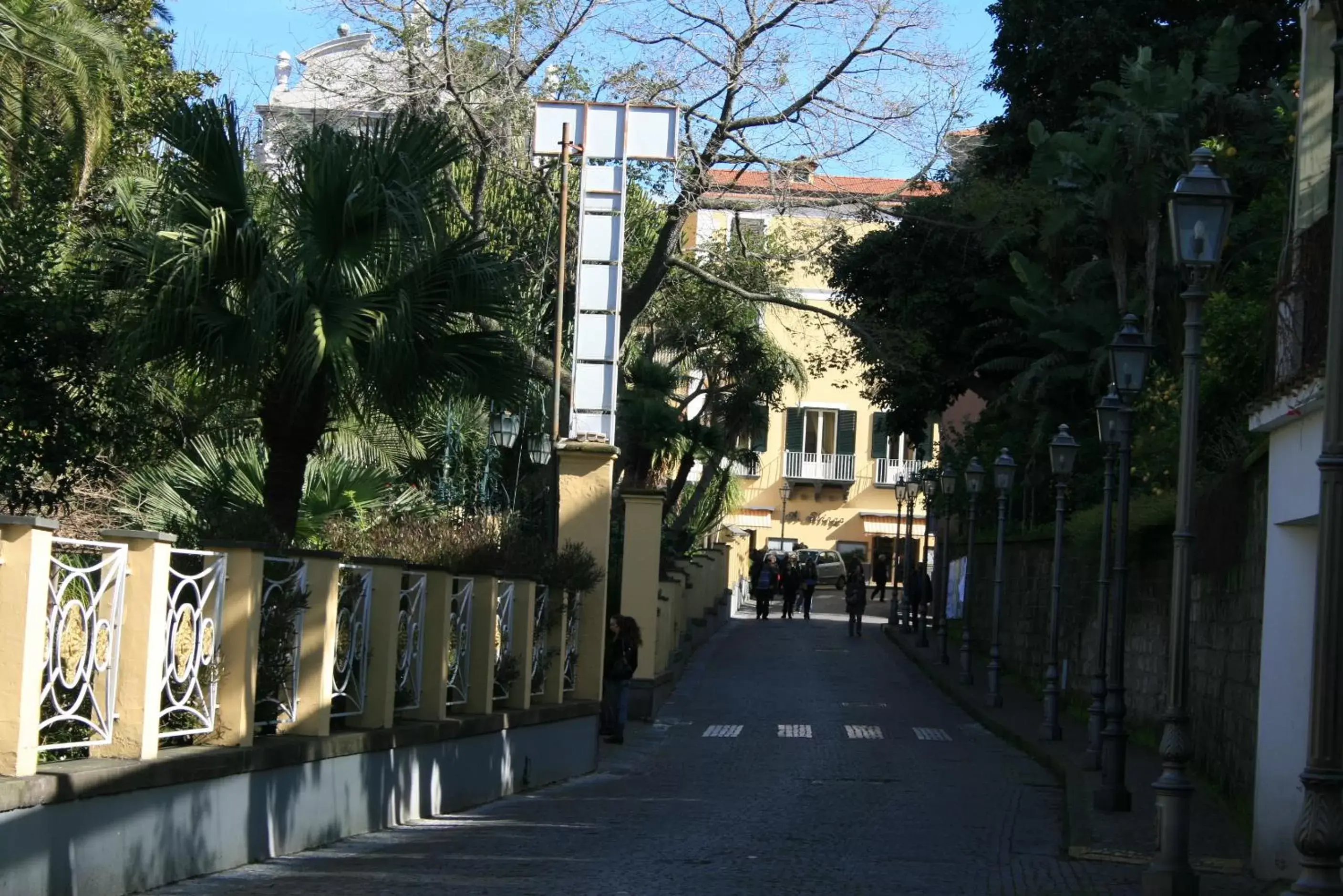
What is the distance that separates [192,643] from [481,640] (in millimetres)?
5454

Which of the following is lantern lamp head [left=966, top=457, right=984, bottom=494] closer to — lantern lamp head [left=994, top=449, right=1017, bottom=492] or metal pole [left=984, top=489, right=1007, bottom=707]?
metal pole [left=984, top=489, right=1007, bottom=707]

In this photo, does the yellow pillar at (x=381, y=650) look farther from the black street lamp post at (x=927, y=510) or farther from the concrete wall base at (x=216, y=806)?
the black street lamp post at (x=927, y=510)

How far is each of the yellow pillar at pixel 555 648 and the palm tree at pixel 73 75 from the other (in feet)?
25.4

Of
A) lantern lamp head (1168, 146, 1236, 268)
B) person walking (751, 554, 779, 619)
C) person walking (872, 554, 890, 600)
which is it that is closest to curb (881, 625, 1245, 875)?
lantern lamp head (1168, 146, 1236, 268)

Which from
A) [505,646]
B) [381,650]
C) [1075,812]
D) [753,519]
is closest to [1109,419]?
[1075,812]

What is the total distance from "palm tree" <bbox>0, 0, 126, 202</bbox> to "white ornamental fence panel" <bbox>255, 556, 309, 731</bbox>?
34.5 ft

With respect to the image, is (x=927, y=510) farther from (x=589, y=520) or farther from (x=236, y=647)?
(x=236, y=647)

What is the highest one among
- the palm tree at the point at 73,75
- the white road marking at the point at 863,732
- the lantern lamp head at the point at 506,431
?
A: the palm tree at the point at 73,75

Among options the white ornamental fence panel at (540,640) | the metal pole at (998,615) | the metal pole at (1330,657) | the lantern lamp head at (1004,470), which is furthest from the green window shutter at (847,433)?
the metal pole at (1330,657)

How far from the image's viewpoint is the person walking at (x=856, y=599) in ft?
147

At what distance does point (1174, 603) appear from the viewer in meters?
11.2

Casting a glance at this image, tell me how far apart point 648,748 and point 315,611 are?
11.7 meters

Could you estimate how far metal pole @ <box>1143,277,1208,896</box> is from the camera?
33.4ft

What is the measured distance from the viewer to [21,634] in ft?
24.6
